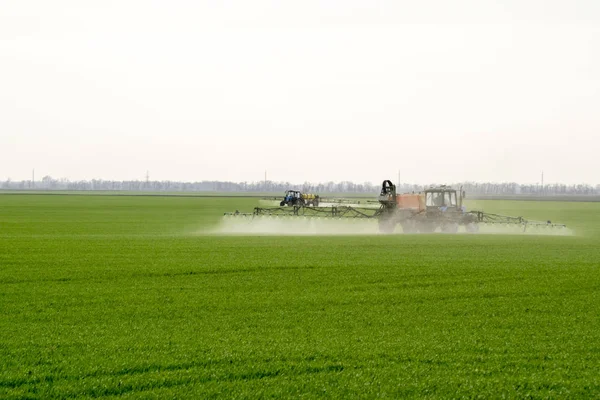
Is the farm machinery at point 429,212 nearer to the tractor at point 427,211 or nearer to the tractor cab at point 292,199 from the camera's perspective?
the tractor at point 427,211

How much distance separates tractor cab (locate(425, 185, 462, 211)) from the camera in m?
36.8

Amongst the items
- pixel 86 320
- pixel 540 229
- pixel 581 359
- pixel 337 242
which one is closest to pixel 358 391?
pixel 581 359

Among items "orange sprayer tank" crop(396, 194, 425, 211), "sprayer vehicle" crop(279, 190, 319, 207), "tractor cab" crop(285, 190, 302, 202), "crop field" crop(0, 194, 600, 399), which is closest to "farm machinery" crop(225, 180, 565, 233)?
"orange sprayer tank" crop(396, 194, 425, 211)

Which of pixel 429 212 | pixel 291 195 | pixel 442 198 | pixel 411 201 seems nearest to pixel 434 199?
pixel 442 198

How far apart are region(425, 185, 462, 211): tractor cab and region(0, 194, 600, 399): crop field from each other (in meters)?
12.5

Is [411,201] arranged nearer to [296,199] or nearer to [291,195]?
[296,199]

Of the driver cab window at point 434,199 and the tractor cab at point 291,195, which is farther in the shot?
the tractor cab at point 291,195

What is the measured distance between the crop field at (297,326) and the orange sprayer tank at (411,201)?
517 inches

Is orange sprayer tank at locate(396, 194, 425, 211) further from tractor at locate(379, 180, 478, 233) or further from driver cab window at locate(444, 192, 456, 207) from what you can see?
driver cab window at locate(444, 192, 456, 207)

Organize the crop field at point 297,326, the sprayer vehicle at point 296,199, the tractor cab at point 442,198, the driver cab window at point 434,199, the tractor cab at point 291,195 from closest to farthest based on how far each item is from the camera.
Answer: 1. the crop field at point 297,326
2. the tractor cab at point 442,198
3. the driver cab window at point 434,199
4. the sprayer vehicle at point 296,199
5. the tractor cab at point 291,195

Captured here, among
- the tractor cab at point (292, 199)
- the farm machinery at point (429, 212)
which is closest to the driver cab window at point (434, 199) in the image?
the farm machinery at point (429, 212)

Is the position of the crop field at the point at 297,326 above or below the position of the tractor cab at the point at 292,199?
below

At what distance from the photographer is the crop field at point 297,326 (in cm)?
930

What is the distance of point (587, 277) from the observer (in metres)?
19.5
